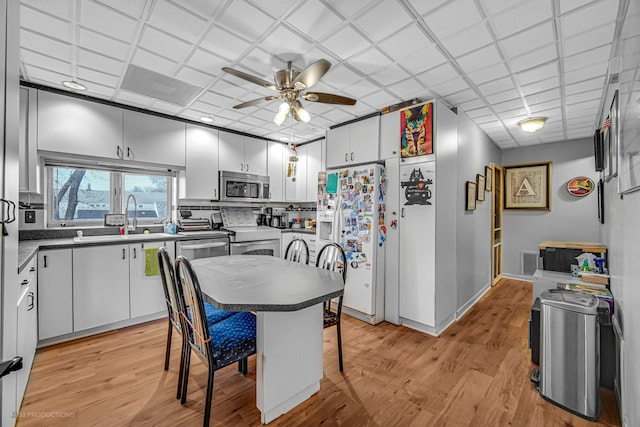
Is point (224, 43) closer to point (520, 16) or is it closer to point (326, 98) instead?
point (326, 98)

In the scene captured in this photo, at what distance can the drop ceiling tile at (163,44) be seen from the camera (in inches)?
75.9

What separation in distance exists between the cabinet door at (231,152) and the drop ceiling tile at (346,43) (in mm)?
2428

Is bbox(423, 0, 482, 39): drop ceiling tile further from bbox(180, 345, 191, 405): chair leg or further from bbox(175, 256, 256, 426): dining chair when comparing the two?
bbox(180, 345, 191, 405): chair leg

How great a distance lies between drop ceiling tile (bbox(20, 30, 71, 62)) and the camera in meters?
1.93

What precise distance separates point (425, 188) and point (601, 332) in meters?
1.67

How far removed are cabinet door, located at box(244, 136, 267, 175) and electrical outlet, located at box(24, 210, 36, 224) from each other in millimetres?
2380

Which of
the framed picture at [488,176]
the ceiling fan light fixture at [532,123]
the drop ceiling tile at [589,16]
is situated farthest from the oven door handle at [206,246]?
the ceiling fan light fixture at [532,123]

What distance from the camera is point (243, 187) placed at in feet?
13.8

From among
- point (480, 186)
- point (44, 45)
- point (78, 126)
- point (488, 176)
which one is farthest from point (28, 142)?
point (488, 176)

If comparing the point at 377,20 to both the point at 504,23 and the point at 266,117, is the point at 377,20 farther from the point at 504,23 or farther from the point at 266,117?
the point at 266,117

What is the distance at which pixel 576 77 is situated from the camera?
2406mm

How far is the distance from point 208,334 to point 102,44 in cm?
219

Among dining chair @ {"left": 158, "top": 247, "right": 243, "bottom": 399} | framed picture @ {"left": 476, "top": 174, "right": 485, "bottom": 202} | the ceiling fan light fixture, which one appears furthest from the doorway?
dining chair @ {"left": 158, "top": 247, "right": 243, "bottom": 399}

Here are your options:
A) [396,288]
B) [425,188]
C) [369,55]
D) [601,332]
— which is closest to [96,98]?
[369,55]
